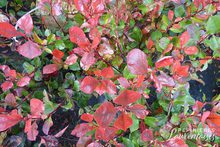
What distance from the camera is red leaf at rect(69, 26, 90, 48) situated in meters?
0.69

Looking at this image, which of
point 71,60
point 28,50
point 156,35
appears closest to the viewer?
point 28,50

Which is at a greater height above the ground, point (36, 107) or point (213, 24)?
point (213, 24)

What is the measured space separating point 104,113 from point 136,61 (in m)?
0.14

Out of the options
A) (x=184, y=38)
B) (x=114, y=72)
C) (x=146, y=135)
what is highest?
(x=184, y=38)

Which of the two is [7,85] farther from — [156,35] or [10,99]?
[156,35]

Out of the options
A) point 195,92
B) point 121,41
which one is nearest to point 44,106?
point 121,41

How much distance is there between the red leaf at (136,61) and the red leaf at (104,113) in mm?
104

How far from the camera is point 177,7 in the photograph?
100 cm

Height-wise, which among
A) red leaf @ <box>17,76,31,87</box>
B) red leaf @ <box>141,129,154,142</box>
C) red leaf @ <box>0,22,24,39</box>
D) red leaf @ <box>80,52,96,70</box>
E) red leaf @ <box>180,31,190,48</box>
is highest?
red leaf @ <box>0,22,24,39</box>

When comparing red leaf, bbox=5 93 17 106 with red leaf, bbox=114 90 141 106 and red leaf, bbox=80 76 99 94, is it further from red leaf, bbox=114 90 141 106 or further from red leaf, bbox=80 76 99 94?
red leaf, bbox=114 90 141 106

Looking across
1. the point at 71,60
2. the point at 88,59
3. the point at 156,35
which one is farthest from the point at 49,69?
the point at 156,35

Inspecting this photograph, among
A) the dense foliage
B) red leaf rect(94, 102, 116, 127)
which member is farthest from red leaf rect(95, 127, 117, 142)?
red leaf rect(94, 102, 116, 127)

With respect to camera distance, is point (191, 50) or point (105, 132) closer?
point (105, 132)

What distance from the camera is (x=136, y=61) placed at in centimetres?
64
